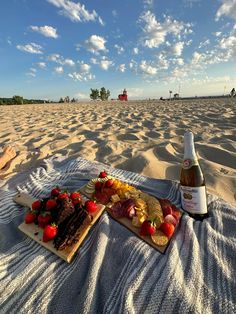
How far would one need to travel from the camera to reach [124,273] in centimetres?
123

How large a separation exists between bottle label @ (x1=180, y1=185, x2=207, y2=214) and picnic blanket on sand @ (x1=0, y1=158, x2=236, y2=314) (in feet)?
0.32

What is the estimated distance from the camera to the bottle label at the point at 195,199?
63.3 inches

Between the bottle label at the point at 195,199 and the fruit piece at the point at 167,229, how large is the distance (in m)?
0.27

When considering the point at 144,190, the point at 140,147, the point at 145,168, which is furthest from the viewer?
the point at 140,147

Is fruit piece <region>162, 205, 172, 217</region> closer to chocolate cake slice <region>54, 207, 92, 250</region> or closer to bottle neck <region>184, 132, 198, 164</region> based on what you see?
bottle neck <region>184, 132, 198, 164</region>

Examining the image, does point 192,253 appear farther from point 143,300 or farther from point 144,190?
point 144,190

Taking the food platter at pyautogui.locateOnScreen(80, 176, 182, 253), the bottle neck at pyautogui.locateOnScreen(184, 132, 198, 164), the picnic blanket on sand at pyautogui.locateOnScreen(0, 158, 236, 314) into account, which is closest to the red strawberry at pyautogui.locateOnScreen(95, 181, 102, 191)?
the food platter at pyautogui.locateOnScreen(80, 176, 182, 253)

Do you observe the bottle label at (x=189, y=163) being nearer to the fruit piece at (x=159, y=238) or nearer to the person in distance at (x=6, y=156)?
the fruit piece at (x=159, y=238)

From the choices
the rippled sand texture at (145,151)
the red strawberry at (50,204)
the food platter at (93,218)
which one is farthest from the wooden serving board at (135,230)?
the rippled sand texture at (145,151)

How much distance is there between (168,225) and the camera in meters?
1.46

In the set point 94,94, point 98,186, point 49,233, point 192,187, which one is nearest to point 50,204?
point 49,233

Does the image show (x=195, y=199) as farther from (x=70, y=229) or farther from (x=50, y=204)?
(x=50, y=204)

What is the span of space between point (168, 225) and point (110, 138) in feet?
9.90

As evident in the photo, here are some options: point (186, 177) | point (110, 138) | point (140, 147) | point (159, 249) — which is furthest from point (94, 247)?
point (110, 138)
